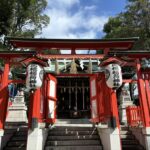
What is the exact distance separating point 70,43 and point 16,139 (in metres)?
5.27

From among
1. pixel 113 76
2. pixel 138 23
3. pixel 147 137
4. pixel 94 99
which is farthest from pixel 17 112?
pixel 138 23

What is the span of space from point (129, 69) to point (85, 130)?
1476 cm

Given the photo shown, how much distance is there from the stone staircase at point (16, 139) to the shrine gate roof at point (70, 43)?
419cm

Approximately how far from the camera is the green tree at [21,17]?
1706cm

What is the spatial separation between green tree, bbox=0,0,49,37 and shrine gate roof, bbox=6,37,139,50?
849cm

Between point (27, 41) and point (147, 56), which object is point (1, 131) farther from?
point (147, 56)

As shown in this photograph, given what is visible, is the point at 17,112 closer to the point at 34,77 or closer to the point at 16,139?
the point at 16,139

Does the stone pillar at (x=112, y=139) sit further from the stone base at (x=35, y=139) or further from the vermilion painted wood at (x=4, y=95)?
the vermilion painted wood at (x=4, y=95)

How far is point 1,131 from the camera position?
7.95 m

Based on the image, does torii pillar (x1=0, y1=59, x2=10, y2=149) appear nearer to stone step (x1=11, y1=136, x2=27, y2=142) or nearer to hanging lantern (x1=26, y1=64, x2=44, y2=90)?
stone step (x1=11, y1=136, x2=27, y2=142)

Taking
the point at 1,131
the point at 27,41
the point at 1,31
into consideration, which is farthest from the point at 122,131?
the point at 1,31

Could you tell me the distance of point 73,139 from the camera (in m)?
8.84

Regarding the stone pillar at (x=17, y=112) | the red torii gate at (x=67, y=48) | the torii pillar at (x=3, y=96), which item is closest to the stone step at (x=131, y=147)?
the red torii gate at (x=67, y=48)

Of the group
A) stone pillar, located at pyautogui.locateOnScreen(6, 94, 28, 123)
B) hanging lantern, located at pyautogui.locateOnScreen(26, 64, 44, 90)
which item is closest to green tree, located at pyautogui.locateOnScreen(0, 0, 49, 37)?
stone pillar, located at pyautogui.locateOnScreen(6, 94, 28, 123)
